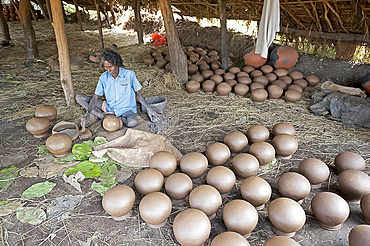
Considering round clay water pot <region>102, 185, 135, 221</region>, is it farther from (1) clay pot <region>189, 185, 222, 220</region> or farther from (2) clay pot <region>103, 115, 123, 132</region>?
(2) clay pot <region>103, 115, 123, 132</region>

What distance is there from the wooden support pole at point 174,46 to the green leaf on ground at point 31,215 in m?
4.07

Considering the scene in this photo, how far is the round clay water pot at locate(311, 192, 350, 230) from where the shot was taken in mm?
2128

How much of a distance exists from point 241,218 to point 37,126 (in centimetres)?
306

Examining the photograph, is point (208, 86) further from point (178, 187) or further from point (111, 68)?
point (178, 187)

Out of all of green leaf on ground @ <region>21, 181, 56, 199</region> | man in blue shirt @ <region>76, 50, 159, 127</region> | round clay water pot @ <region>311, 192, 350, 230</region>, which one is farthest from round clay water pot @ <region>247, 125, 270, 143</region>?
green leaf on ground @ <region>21, 181, 56, 199</region>

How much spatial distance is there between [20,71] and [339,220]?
7390mm

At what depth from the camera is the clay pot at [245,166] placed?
269cm

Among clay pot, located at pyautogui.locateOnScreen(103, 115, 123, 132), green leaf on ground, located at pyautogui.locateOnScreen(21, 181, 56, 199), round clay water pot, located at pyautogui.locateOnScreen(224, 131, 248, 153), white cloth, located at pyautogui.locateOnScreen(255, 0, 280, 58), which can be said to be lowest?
green leaf on ground, located at pyautogui.locateOnScreen(21, 181, 56, 199)

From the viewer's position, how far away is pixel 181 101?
4.98 m

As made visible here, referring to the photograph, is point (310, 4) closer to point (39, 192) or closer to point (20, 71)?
point (39, 192)

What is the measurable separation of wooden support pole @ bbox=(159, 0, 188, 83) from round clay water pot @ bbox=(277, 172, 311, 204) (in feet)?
12.6

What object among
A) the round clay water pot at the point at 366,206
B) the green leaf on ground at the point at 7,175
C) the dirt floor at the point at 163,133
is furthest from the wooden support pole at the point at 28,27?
the round clay water pot at the point at 366,206

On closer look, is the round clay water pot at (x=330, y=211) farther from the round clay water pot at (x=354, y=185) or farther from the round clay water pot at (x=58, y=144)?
the round clay water pot at (x=58, y=144)

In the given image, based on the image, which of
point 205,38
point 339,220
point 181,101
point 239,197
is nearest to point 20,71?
point 181,101
